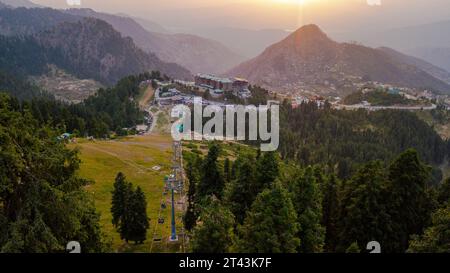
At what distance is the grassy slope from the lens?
4368cm

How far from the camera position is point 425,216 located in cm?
3525

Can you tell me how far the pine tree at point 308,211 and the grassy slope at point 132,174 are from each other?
1575 centimetres

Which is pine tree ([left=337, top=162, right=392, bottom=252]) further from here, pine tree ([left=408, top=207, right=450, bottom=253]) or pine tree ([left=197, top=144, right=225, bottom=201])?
pine tree ([left=197, top=144, right=225, bottom=201])

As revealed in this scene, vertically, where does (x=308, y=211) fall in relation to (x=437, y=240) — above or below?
below

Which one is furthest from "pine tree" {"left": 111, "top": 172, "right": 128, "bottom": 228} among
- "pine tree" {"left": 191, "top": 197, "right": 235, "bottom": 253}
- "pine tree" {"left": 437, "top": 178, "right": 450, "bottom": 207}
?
"pine tree" {"left": 437, "top": 178, "right": 450, "bottom": 207}

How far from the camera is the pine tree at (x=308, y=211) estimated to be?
27.4 metres

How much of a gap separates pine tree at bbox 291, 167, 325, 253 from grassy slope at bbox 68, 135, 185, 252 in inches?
620

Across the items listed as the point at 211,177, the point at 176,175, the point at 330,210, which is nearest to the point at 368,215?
the point at 330,210

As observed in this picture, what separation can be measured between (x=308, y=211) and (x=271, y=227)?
20.8 feet

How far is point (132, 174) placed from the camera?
67375 millimetres

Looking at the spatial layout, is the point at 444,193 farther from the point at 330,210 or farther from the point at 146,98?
the point at 146,98

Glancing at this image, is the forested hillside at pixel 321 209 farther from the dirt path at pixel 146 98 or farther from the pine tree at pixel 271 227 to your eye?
the dirt path at pixel 146 98
